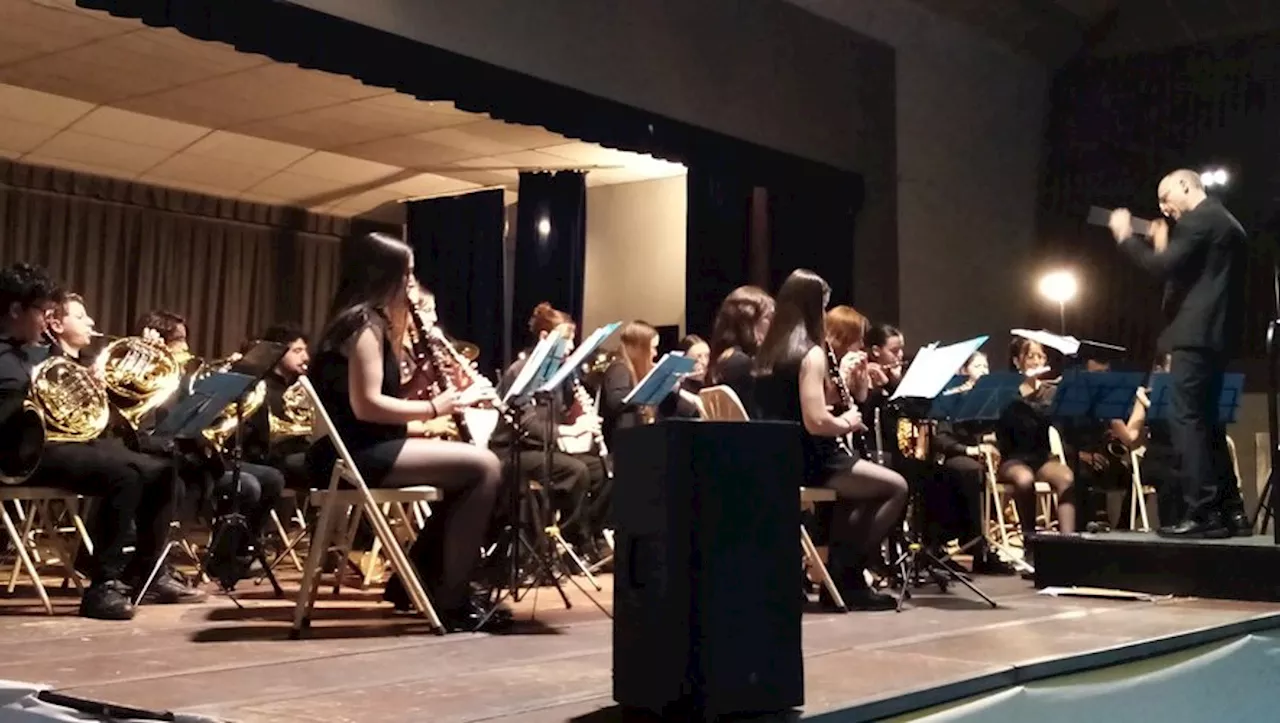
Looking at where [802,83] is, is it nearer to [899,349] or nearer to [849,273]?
[849,273]

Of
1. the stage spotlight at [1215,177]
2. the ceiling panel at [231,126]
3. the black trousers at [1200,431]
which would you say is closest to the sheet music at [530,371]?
the black trousers at [1200,431]

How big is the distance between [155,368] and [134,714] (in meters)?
2.66

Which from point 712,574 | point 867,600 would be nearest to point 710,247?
point 867,600

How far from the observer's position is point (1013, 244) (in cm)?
942

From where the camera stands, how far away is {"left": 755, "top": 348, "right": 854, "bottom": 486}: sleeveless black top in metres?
4.07

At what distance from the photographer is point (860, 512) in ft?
13.8

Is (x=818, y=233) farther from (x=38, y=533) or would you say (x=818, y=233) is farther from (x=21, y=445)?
(x=21, y=445)

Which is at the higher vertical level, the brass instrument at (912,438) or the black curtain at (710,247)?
the black curtain at (710,247)

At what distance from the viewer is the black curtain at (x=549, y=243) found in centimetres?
879

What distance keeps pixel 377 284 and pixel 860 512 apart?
5.81ft

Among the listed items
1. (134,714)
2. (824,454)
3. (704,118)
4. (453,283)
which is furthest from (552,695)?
(453,283)

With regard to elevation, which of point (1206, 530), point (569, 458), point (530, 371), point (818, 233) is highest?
point (818, 233)

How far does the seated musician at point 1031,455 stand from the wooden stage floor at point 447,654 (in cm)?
207

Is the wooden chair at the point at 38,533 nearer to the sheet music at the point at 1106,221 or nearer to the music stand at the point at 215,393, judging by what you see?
the music stand at the point at 215,393
